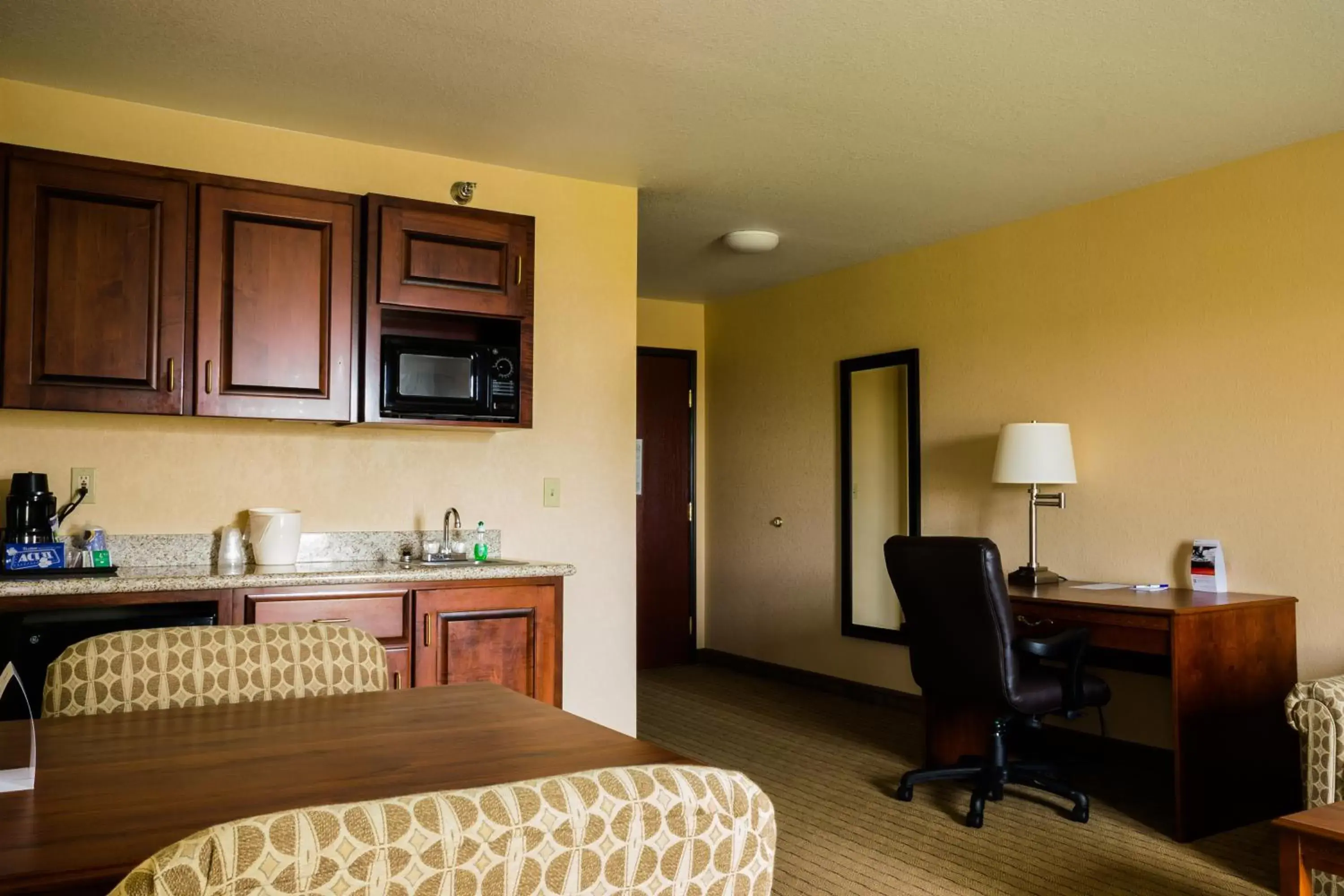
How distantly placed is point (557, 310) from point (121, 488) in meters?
1.70

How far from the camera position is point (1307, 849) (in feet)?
6.02

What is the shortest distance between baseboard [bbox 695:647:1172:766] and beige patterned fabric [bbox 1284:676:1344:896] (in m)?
1.25

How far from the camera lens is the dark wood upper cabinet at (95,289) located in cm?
292

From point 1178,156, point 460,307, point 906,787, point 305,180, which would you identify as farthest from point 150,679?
point 1178,156

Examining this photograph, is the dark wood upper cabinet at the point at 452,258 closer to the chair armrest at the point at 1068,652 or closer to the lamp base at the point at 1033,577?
the chair armrest at the point at 1068,652

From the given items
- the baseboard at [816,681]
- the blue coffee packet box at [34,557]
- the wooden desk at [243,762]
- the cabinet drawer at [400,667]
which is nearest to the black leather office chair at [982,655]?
the baseboard at [816,681]

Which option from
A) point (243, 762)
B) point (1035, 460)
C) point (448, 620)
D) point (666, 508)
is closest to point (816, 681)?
point (666, 508)

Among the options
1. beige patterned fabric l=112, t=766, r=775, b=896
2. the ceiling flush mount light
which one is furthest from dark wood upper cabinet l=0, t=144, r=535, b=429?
beige patterned fabric l=112, t=766, r=775, b=896

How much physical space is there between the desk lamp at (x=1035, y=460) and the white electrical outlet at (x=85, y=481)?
335 cm

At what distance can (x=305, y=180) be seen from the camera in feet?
11.9

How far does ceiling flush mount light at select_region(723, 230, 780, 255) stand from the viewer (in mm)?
4871

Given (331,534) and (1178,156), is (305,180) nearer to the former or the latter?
(331,534)

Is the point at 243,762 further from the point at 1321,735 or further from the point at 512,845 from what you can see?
the point at 1321,735

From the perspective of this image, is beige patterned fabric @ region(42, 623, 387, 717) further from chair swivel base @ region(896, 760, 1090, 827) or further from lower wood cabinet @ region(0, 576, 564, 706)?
chair swivel base @ region(896, 760, 1090, 827)
